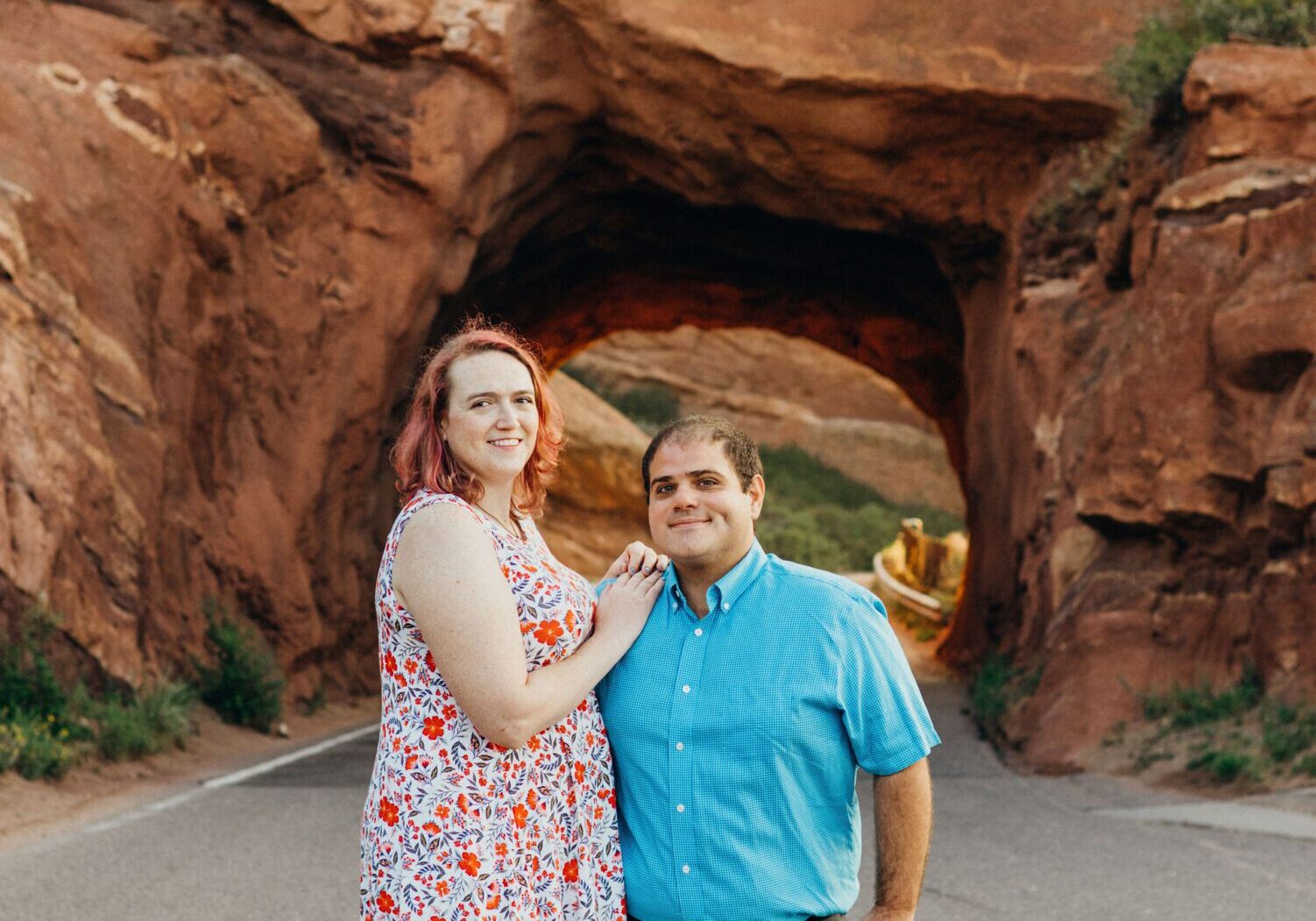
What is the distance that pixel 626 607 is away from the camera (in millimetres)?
2680

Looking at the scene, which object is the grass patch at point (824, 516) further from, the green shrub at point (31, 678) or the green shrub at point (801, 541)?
the green shrub at point (31, 678)

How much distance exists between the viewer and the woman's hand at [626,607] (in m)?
2.63

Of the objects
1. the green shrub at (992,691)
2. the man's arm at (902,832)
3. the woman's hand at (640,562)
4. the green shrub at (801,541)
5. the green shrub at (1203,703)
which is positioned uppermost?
the woman's hand at (640,562)

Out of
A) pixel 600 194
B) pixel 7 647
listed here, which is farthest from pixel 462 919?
pixel 600 194

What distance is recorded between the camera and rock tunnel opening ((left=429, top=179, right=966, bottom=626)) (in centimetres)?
1891

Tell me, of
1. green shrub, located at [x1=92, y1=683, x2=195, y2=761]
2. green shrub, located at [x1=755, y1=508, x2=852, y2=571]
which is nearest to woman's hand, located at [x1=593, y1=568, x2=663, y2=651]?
green shrub, located at [x1=92, y1=683, x2=195, y2=761]

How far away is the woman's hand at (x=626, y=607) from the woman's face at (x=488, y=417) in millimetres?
316

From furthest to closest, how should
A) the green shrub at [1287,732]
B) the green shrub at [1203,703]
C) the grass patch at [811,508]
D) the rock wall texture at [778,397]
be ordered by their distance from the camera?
the rock wall texture at [778,397]
the grass patch at [811,508]
the green shrub at [1203,703]
the green shrub at [1287,732]

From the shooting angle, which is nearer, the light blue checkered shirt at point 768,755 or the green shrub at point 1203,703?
the light blue checkered shirt at point 768,755

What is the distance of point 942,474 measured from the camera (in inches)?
1989

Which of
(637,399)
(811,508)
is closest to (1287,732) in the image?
(811,508)

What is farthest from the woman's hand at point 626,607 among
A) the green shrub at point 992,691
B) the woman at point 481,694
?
the green shrub at point 992,691

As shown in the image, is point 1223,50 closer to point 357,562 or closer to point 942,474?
point 357,562

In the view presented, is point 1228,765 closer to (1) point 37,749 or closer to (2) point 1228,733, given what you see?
(2) point 1228,733
